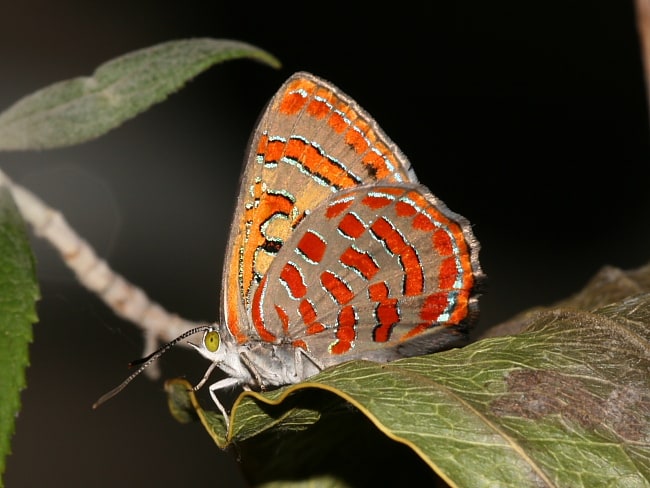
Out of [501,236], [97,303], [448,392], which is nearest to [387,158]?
[448,392]

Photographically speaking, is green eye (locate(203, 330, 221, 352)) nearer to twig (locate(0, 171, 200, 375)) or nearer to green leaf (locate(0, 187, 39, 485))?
twig (locate(0, 171, 200, 375))

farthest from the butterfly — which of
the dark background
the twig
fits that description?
the dark background

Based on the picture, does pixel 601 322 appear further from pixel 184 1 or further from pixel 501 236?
pixel 184 1

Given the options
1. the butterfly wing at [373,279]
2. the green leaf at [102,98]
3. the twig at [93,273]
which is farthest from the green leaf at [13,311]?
the butterfly wing at [373,279]

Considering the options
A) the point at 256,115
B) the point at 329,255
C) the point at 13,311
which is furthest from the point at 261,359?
the point at 256,115

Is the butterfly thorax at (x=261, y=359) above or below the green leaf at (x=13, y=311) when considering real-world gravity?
below

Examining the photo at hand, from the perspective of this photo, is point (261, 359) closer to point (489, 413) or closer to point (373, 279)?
point (373, 279)

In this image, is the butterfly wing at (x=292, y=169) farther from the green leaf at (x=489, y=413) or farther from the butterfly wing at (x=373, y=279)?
the green leaf at (x=489, y=413)
